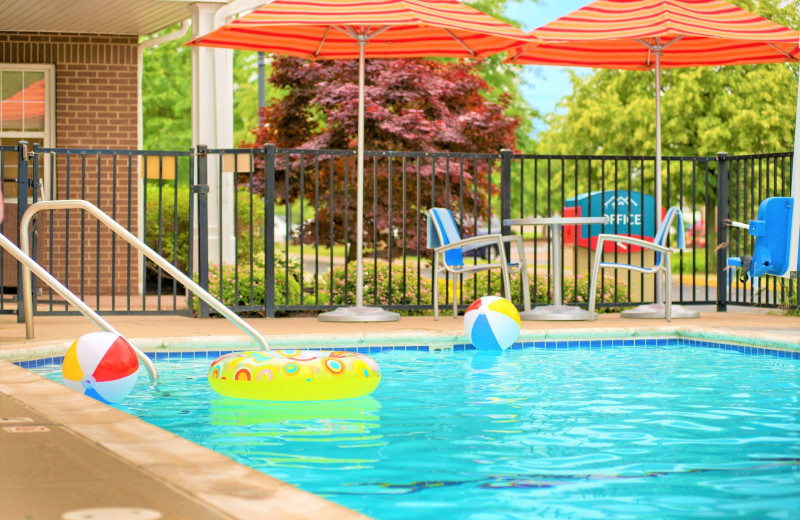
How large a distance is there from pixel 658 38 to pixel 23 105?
730 cm

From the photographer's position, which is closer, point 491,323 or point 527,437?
point 527,437

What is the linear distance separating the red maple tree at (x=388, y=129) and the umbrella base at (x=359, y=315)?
4125mm

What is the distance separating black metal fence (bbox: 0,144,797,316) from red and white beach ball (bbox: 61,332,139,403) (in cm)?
322

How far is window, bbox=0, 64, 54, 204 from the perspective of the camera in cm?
1225

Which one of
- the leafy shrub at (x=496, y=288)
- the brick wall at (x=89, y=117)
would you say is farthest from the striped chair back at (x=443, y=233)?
the brick wall at (x=89, y=117)

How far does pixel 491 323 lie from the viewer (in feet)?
23.3

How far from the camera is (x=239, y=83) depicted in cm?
3772

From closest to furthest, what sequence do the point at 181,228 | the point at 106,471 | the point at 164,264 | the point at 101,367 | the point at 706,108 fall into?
the point at 106,471
the point at 101,367
the point at 164,264
the point at 181,228
the point at 706,108

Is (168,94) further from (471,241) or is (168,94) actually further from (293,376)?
(293,376)

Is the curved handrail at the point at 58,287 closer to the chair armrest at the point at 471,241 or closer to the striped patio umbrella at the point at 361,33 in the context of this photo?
the striped patio umbrella at the point at 361,33

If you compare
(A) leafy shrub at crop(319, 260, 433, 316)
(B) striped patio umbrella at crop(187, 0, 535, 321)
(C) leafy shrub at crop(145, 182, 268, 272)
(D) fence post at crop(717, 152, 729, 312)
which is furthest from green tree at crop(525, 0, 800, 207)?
(B) striped patio umbrella at crop(187, 0, 535, 321)

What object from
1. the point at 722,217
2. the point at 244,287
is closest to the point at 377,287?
the point at 244,287

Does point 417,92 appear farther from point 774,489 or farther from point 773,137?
point 773,137

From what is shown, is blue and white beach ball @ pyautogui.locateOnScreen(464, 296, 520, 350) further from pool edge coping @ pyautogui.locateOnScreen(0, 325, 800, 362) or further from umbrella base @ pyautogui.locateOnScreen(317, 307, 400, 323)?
umbrella base @ pyautogui.locateOnScreen(317, 307, 400, 323)
